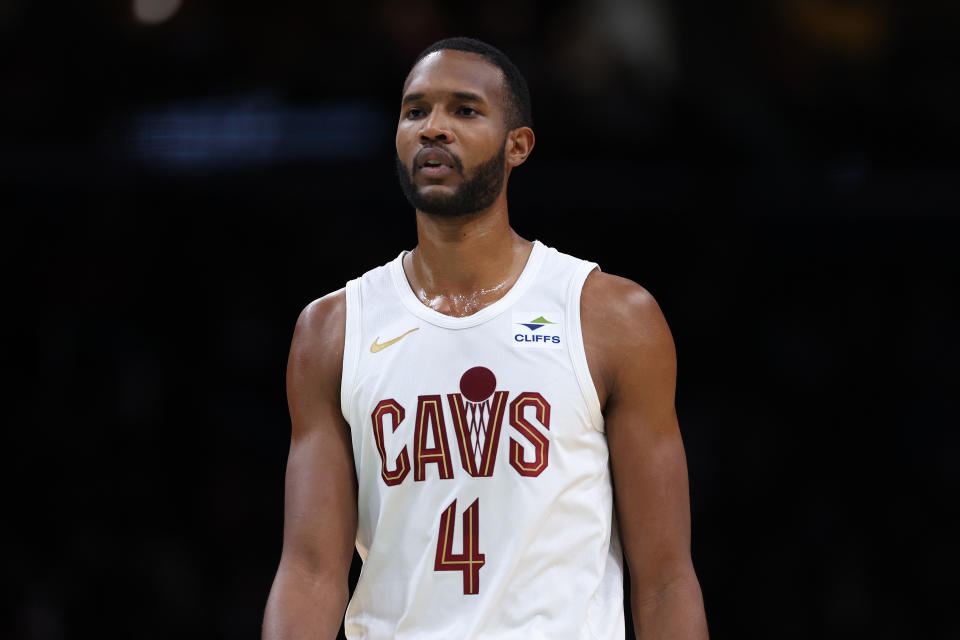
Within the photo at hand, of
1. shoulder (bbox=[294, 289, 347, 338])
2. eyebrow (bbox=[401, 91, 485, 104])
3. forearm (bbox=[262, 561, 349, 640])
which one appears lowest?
forearm (bbox=[262, 561, 349, 640])

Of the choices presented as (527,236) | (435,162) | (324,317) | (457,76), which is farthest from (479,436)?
(527,236)

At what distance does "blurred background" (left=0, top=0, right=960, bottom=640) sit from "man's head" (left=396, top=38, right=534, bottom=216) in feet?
10.2

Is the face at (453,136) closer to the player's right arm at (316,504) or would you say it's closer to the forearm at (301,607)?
the player's right arm at (316,504)

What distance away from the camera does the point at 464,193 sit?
3.02 meters

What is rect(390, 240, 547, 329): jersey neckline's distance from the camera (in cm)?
305

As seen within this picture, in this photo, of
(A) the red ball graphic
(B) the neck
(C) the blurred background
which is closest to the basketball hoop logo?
(A) the red ball graphic

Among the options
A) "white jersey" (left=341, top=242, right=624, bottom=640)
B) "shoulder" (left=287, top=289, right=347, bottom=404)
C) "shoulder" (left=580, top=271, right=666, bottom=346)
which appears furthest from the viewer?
"shoulder" (left=287, top=289, right=347, bottom=404)

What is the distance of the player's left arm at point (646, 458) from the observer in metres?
2.94

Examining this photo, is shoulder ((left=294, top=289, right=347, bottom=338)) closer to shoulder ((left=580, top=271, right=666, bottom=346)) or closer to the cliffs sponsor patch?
the cliffs sponsor patch

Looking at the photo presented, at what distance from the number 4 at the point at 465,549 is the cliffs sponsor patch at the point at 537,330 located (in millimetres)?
393

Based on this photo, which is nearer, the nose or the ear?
the nose

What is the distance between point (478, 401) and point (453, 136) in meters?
0.64

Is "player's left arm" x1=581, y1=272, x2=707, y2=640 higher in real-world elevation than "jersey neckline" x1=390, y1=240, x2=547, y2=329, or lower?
lower

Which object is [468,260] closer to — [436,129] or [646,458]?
[436,129]
